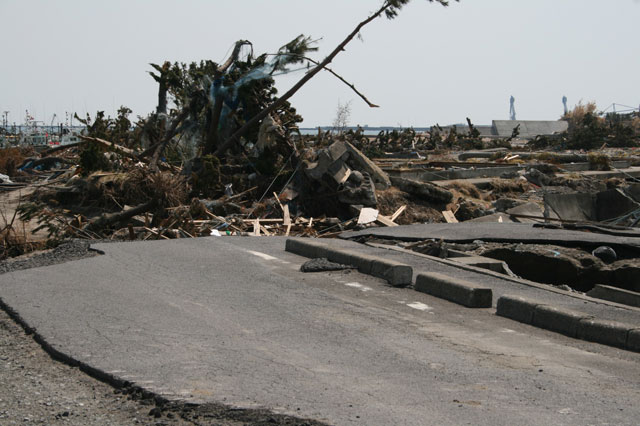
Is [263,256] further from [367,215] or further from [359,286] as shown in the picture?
[367,215]

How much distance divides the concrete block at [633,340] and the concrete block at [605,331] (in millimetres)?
33

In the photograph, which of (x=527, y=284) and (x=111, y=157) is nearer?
(x=527, y=284)

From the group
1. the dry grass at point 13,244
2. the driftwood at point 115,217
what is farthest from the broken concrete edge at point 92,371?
the driftwood at point 115,217

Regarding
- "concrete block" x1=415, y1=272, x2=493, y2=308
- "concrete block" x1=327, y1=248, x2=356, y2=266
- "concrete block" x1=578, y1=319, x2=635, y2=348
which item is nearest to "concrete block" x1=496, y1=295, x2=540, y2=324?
"concrete block" x1=415, y1=272, x2=493, y2=308

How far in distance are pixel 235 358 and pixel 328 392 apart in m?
1.08

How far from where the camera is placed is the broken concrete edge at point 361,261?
904cm

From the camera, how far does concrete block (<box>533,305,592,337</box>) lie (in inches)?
269

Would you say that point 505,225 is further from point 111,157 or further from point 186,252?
point 111,157

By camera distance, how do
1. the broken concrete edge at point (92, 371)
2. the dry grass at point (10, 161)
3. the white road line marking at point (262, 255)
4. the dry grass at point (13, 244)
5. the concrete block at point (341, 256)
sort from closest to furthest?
1. the broken concrete edge at point (92, 371)
2. the concrete block at point (341, 256)
3. the white road line marking at point (262, 255)
4. the dry grass at point (13, 244)
5. the dry grass at point (10, 161)

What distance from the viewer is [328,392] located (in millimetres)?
4930

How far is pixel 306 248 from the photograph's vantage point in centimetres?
1136

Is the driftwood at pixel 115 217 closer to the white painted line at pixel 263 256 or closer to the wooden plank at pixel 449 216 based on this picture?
the white painted line at pixel 263 256

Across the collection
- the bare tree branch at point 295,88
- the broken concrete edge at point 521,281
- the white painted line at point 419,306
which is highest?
the bare tree branch at point 295,88

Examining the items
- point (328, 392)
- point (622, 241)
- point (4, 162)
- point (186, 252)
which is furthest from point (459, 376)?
point (4, 162)
